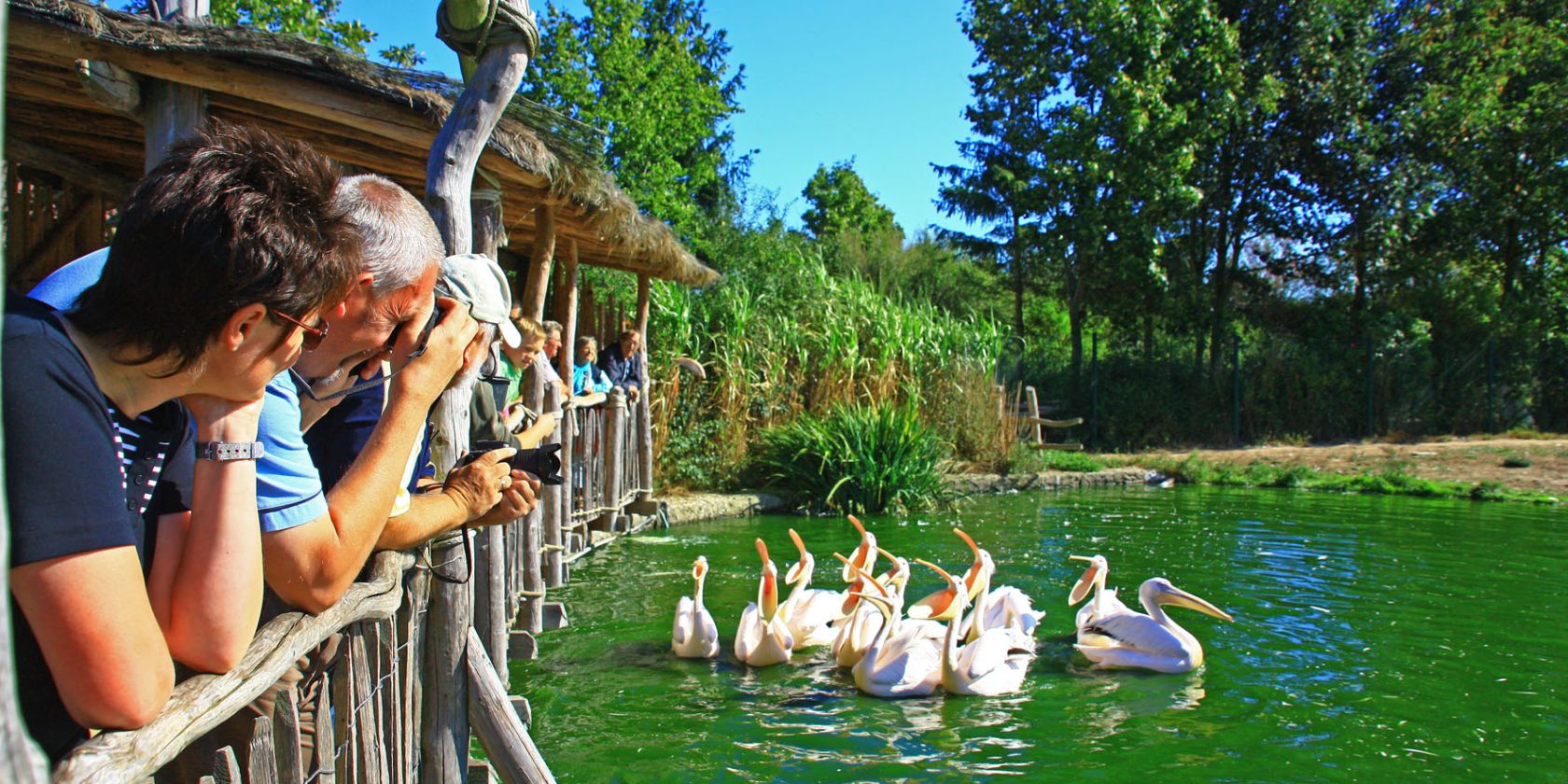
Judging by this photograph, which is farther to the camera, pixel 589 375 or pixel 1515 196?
pixel 1515 196

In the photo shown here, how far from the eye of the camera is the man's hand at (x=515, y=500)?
Result: 2.63 meters

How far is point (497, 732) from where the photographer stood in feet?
9.98

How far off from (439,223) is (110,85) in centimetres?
228

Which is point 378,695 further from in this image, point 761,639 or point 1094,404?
point 1094,404

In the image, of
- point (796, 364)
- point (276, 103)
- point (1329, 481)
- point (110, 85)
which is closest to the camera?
point (110, 85)

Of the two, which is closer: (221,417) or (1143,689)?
(221,417)

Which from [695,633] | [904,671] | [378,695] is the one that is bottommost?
[904,671]

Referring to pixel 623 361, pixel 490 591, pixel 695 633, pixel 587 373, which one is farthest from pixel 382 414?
pixel 623 361

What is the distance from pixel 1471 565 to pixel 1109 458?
337 inches

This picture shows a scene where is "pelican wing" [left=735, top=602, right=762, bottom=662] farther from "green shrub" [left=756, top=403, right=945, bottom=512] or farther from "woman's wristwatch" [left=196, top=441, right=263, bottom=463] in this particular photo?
"green shrub" [left=756, top=403, right=945, bottom=512]

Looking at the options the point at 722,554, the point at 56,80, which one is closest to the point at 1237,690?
the point at 722,554

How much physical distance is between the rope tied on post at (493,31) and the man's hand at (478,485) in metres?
1.67

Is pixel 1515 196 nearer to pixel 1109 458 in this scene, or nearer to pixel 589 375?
pixel 1109 458

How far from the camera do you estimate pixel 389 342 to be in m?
2.22
